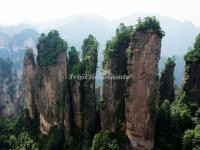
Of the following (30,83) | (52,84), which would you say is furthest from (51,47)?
(30,83)

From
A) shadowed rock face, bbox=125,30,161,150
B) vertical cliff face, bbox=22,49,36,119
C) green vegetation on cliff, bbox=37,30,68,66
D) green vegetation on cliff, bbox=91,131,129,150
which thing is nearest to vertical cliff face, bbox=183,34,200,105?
shadowed rock face, bbox=125,30,161,150

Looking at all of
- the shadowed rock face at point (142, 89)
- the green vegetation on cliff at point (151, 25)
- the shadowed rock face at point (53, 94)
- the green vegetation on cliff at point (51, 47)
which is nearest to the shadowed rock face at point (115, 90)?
the shadowed rock face at point (142, 89)

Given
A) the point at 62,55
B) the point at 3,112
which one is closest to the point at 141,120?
the point at 62,55

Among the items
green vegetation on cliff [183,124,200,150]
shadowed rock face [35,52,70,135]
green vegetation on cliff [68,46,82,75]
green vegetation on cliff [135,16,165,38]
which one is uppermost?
green vegetation on cliff [135,16,165,38]

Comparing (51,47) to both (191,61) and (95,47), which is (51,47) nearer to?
(95,47)

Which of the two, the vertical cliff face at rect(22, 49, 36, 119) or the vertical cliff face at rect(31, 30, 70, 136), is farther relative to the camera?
the vertical cliff face at rect(22, 49, 36, 119)

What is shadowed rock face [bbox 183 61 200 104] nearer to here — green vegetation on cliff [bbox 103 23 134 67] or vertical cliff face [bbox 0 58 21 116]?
green vegetation on cliff [bbox 103 23 134 67]

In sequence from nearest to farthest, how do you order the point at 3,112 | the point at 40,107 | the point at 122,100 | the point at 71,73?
the point at 122,100 → the point at 71,73 → the point at 40,107 → the point at 3,112

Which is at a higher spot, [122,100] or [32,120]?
[122,100]
